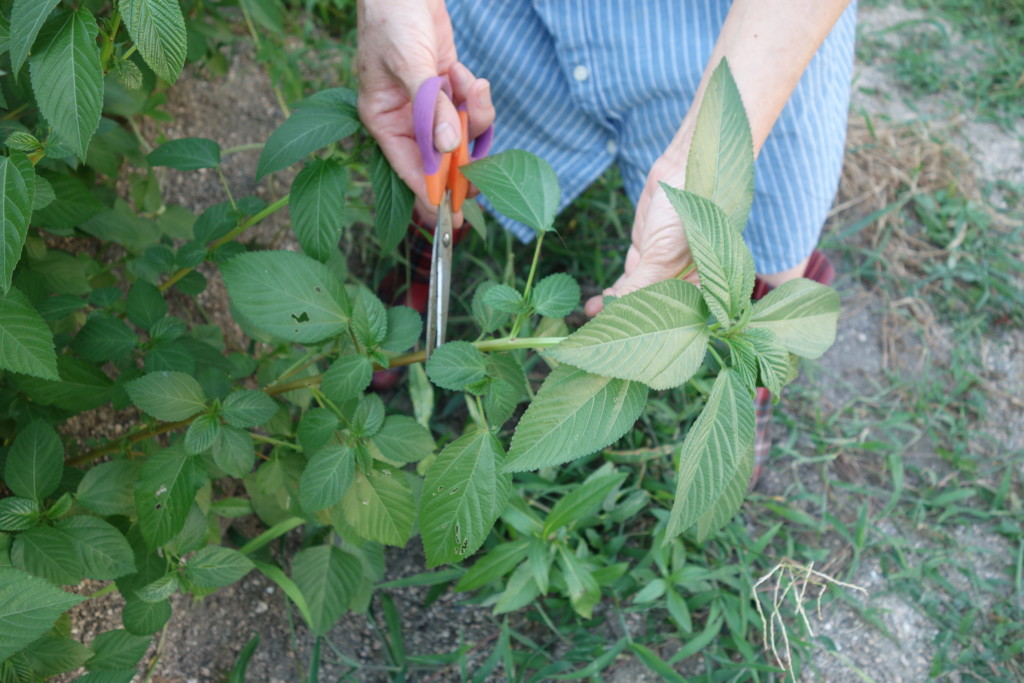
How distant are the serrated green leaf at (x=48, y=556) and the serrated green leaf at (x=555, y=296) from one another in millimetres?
534

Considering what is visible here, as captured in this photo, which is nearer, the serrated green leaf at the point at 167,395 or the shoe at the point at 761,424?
the serrated green leaf at the point at 167,395

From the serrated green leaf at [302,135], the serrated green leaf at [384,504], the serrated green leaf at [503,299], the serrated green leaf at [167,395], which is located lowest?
the serrated green leaf at [384,504]

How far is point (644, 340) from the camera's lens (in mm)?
667

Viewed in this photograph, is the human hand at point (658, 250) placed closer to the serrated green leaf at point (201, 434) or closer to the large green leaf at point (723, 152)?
the large green leaf at point (723, 152)

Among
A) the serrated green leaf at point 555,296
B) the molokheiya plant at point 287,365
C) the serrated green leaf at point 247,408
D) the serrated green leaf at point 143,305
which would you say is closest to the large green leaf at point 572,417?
the molokheiya plant at point 287,365

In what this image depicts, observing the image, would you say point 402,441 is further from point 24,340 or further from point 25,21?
point 25,21

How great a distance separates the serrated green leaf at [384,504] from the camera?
0.92 m

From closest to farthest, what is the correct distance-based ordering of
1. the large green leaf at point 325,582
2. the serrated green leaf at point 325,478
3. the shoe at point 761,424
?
the serrated green leaf at point 325,478
the large green leaf at point 325,582
the shoe at point 761,424

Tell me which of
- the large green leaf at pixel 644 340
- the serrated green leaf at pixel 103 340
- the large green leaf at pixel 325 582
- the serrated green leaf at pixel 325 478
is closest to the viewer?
the large green leaf at pixel 644 340

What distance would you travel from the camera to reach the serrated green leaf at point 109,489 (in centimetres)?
91

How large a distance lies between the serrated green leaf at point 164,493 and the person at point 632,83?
0.43 metres

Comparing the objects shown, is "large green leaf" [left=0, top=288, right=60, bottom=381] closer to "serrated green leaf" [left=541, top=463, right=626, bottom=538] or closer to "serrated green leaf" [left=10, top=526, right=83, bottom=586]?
"serrated green leaf" [left=10, top=526, right=83, bottom=586]

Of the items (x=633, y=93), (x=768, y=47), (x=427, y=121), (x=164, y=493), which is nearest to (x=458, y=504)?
(x=164, y=493)

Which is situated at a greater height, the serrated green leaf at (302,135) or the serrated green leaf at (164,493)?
the serrated green leaf at (302,135)
